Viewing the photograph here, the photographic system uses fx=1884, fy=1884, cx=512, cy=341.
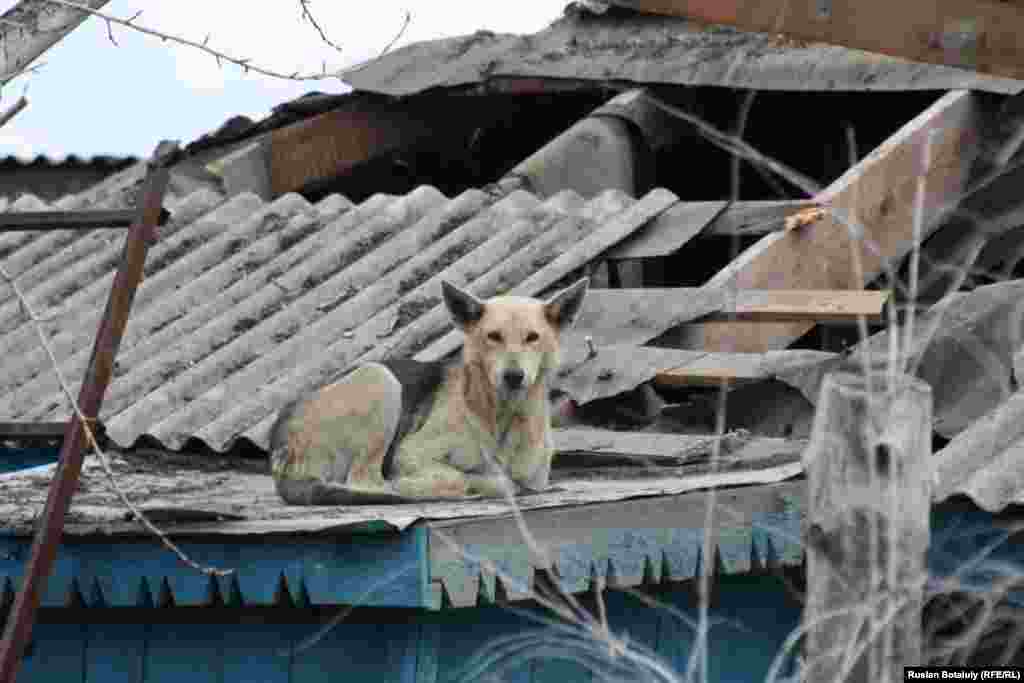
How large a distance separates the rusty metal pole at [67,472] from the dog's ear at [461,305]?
126cm

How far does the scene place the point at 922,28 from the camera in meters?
5.83

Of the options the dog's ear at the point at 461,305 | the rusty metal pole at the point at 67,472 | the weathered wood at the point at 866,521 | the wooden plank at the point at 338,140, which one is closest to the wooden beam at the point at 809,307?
the dog's ear at the point at 461,305

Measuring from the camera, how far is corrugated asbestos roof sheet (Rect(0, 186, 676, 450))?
26.6ft

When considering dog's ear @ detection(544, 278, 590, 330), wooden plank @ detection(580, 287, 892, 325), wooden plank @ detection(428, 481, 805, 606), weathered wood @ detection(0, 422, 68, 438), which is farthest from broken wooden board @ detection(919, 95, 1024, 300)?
weathered wood @ detection(0, 422, 68, 438)

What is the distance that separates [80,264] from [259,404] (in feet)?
9.65

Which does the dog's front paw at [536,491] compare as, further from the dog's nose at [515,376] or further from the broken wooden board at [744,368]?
the broken wooden board at [744,368]

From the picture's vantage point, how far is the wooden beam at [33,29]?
7.29 m

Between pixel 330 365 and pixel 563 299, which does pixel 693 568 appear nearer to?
pixel 563 299

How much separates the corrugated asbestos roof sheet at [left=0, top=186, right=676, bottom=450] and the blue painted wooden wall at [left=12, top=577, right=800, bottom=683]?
Answer: 4.22 ft

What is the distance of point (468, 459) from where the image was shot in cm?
690

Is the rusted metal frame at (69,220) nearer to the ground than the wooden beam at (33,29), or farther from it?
nearer to the ground

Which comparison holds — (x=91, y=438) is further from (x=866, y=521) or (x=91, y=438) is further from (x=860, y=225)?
(x=860, y=225)

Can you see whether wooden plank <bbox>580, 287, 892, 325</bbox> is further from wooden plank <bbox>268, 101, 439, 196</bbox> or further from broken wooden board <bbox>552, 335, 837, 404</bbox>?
wooden plank <bbox>268, 101, 439, 196</bbox>

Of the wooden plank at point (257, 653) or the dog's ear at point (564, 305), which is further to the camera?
the dog's ear at point (564, 305)
